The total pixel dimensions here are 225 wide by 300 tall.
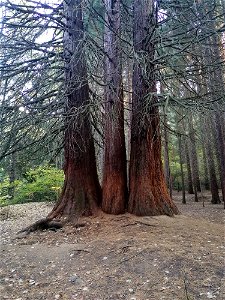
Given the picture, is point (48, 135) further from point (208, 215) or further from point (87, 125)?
point (208, 215)

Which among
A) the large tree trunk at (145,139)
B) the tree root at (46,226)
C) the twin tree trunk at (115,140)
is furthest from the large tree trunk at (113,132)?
the tree root at (46,226)

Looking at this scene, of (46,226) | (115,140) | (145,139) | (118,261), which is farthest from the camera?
(115,140)

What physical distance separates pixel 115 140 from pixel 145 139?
0.71m

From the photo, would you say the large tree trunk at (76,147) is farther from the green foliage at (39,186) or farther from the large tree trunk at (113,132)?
the green foliage at (39,186)

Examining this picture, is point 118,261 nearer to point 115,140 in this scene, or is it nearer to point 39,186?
point 115,140

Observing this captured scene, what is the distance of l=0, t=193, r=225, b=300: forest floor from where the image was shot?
3.57 m

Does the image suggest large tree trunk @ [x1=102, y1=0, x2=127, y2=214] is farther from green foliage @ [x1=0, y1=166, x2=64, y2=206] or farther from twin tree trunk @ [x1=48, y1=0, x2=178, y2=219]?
green foliage @ [x1=0, y1=166, x2=64, y2=206]

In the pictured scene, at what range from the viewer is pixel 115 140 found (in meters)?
6.95

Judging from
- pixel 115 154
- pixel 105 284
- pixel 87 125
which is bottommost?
pixel 105 284

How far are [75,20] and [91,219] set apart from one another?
468 centimetres

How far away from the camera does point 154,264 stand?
4.13 meters

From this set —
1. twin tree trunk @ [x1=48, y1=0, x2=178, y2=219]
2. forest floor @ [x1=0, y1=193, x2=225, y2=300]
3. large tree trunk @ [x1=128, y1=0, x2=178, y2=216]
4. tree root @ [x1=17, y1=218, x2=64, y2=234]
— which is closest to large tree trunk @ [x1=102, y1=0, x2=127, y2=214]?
twin tree trunk @ [x1=48, y1=0, x2=178, y2=219]

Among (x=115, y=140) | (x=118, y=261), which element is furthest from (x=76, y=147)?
(x=118, y=261)

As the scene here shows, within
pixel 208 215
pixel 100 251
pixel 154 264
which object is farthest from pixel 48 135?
pixel 208 215
